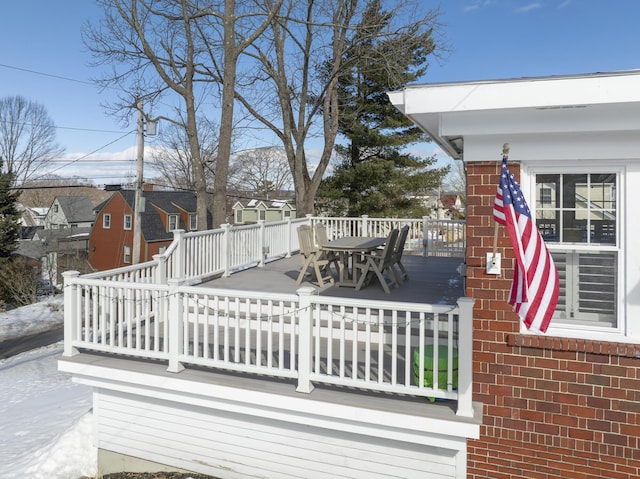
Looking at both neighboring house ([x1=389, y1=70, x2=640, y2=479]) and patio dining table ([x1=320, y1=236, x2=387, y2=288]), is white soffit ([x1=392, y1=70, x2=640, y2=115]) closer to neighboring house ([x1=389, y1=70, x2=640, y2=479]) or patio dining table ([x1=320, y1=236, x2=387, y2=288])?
neighboring house ([x1=389, y1=70, x2=640, y2=479])

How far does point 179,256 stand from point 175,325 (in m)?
2.92

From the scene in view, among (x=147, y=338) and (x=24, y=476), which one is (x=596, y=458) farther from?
(x=24, y=476)

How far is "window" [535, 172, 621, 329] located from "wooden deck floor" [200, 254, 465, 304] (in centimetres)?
223

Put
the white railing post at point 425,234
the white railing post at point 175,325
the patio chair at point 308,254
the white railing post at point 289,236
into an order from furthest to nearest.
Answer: the white railing post at point 289,236, the white railing post at point 425,234, the patio chair at point 308,254, the white railing post at point 175,325

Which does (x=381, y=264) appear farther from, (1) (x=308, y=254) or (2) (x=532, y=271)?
(2) (x=532, y=271)

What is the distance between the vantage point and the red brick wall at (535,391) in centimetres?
383

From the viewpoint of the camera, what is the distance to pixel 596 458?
391cm

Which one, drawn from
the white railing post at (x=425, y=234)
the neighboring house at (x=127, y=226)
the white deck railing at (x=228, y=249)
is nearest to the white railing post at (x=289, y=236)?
the white deck railing at (x=228, y=249)

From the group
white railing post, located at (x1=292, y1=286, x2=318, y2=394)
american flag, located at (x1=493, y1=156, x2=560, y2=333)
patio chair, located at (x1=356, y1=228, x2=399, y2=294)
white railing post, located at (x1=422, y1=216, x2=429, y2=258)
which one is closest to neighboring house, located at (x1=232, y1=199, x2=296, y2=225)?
white railing post, located at (x1=422, y1=216, x2=429, y2=258)

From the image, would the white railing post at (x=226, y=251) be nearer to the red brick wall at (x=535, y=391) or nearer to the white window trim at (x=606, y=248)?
the red brick wall at (x=535, y=391)

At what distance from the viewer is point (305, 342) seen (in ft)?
14.3

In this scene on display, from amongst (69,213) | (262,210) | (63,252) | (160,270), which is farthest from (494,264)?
(69,213)

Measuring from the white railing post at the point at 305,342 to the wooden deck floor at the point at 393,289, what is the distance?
2304 mm

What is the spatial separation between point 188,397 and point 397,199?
1918 centimetres
